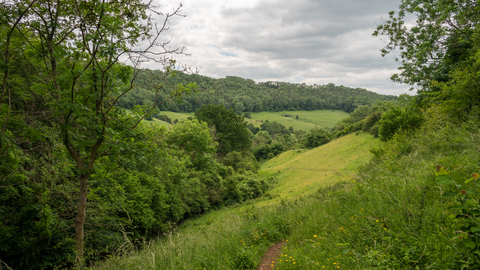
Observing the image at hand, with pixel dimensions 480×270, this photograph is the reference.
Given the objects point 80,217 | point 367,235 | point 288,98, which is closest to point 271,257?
point 367,235

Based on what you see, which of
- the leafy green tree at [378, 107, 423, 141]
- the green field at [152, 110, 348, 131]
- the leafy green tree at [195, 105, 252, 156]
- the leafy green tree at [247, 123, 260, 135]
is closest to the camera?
the leafy green tree at [378, 107, 423, 141]

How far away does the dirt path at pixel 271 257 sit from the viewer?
4461 millimetres

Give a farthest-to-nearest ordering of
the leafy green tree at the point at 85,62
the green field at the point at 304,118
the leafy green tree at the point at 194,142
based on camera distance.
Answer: the green field at the point at 304,118 < the leafy green tree at the point at 194,142 < the leafy green tree at the point at 85,62

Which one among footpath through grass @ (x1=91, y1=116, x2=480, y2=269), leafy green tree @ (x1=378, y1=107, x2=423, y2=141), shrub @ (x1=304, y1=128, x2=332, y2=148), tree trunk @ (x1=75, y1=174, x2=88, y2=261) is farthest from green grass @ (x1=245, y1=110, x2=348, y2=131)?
tree trunk @ (x1=75, y1=174, x2=88, y2=261)

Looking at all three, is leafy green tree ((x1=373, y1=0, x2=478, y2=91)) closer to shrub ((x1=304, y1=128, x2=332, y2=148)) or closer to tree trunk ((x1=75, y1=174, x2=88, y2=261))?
tree trunk ((x1=75, y1=174, x2=88, y2=261))

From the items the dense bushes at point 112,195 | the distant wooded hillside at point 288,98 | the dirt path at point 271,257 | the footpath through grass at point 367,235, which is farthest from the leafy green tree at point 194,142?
the distant wooded hillside at point 288,98

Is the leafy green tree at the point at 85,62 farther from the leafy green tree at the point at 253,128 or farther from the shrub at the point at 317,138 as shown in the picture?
the leafy green tree at the point at 253,128

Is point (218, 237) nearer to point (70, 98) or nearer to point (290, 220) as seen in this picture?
point (290, 220)

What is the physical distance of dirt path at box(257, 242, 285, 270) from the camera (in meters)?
4.46

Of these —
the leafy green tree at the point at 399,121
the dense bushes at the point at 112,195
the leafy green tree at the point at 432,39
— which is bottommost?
the dense bushes at the point at 112,195

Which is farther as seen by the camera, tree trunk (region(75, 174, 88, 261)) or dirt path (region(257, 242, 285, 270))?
tree trunk (region(75, 174, 88, 261))

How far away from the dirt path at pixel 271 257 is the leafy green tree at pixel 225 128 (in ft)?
107

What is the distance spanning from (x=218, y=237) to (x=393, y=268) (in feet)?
13.1

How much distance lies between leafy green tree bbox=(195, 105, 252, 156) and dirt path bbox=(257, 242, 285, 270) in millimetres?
32641
